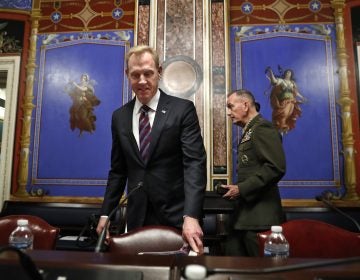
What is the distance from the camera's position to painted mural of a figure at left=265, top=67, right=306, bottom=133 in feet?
14.0

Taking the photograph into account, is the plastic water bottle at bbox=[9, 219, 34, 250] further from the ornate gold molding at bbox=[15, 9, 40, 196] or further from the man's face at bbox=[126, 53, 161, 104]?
the ornate gold molding at bbox=[15, 9, 40, 196]

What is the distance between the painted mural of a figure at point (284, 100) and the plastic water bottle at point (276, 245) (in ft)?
9.38

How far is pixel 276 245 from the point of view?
1.53 metres

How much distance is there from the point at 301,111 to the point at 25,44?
3.63m

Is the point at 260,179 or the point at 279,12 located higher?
the point at 279,12

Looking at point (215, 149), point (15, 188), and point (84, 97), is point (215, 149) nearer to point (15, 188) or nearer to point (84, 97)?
point (84, 97)

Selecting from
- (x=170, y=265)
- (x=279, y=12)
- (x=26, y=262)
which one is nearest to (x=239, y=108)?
(x=170, y=265)

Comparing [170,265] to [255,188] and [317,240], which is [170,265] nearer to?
[317,240]

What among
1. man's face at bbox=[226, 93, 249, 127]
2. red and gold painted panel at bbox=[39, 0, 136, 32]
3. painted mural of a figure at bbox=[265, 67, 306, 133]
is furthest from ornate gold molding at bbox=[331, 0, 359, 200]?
red and gold painted panel at bbox=[39, 0, 136, 32]

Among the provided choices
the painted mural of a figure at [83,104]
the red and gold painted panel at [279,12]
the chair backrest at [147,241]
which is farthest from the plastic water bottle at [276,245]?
the red and gold painted panel at [279,12]

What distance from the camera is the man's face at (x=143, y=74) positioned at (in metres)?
1.73

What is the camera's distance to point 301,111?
4281 millimetres

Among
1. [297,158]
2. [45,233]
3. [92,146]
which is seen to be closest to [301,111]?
[297,158]

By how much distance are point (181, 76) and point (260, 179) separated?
8.06ft
